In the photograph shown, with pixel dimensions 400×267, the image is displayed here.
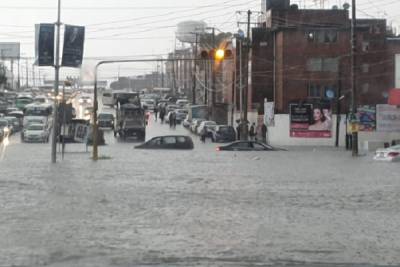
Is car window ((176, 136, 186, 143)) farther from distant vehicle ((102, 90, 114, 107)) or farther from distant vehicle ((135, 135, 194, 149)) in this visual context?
distant vehicle ((102, 90, 114, 107))

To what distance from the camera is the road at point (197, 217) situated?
12.2m

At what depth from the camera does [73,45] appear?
38.1 metres

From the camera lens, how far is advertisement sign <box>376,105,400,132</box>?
210ft

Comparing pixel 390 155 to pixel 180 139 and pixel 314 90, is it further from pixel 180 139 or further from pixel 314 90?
pixel 314 90

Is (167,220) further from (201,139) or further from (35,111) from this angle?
(35,111)

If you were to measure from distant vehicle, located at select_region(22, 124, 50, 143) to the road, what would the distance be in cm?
3078

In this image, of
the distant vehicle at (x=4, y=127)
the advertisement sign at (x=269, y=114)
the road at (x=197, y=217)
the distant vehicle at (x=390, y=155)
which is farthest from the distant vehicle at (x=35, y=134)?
the road at (x=197, y=217)

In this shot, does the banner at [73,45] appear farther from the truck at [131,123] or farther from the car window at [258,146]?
the truck at [131,123]

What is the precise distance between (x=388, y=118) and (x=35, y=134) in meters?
27.8

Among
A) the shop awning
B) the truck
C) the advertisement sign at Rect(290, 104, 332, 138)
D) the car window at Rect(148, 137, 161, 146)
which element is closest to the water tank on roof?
the advertisement sign at Rect(290, 104, 332, 138)

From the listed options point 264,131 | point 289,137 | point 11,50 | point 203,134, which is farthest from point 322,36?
point 11,50

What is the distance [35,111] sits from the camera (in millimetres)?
80562

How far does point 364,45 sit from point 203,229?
213 feet

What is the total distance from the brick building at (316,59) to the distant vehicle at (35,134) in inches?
902
